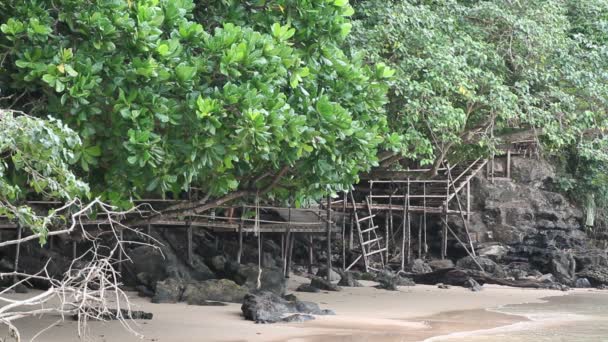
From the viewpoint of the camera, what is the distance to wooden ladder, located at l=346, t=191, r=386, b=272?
17.4 meters

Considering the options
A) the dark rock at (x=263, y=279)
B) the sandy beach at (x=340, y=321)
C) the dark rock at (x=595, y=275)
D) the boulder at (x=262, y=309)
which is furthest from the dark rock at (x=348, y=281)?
the dark rock at (x=595, y=275)

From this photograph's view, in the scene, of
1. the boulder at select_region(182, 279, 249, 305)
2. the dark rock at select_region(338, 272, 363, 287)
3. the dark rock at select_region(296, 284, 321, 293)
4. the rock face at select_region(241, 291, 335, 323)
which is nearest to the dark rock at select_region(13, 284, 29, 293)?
the boulder at select_region(182, 279, 249, 305)

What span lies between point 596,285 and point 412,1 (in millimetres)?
9367

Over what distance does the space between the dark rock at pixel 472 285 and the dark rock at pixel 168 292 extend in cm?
675

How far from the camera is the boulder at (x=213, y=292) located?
11.3 meters

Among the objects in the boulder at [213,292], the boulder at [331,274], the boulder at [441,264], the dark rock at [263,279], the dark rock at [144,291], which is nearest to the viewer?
the boulder at [213,292]

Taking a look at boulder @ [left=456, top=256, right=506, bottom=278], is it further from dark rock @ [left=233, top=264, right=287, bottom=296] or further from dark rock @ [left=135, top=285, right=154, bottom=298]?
dark rock @ [left=135, top=285, right=154, bottom=298]

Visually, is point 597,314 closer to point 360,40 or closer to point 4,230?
point 360,40

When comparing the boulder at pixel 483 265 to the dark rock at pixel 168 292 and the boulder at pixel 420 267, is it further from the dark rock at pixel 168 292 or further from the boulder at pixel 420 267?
the dark rock at pixel 168 292

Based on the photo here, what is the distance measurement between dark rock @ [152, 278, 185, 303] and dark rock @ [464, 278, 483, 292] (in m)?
6.75

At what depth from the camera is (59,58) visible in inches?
235

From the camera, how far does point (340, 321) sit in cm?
1059

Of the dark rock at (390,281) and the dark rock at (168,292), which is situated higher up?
the dark rock at (168,292)

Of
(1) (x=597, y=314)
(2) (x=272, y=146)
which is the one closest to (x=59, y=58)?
(2) (x=272, y=146)
